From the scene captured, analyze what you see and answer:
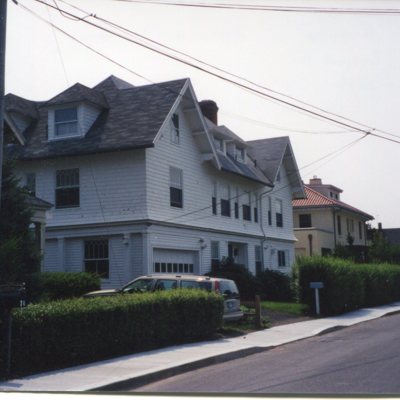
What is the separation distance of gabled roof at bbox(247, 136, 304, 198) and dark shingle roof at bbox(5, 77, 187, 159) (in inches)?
362

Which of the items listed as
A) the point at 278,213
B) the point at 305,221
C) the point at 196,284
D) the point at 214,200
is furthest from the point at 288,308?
the point at 305,221

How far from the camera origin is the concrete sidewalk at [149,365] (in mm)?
9641

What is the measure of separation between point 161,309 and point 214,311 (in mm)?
2176

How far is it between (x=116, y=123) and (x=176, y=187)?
11.0ft

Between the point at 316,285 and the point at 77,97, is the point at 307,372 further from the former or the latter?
the point at 77,97

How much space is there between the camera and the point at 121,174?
78.2ft

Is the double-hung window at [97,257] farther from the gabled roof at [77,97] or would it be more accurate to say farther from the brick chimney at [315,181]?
the brick chimney at [315,181]

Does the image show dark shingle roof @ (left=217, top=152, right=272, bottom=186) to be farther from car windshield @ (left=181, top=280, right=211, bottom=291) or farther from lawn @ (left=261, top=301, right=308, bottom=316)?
car windshield @ (left=181, top=280, right=211, bottom=291)

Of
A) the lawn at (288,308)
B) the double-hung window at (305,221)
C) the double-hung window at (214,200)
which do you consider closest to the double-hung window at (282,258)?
the double-hung window at (214,200)

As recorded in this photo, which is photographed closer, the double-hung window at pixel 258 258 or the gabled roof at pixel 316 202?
the double-hung window at pixel 258 258

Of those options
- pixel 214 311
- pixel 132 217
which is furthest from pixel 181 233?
pixel 214 311

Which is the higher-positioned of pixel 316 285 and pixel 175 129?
pixel 175 129

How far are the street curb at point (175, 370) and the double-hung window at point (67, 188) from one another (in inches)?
482

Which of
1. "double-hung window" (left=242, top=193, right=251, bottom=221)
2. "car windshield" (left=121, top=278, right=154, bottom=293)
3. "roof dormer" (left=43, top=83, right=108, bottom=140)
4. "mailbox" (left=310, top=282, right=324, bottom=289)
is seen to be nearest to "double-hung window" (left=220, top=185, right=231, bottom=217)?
"double-hung window" (left=242, top=193, right=251, bottom=221)
